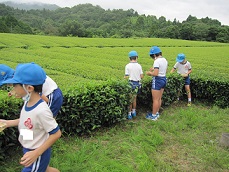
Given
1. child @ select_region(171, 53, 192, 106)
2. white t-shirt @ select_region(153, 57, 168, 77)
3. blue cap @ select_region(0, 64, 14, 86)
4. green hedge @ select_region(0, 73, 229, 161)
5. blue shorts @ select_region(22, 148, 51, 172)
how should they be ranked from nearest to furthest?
blue shorts @ select_region(22, 148, 51, 172) < blue cap @ select_region(0, 64, 14, 86) < green hedge @ select_region(0, 73, 229, 161) < white t-shirt @ select_region(153, 57, 168, 77) < child @ select_region(171, 53, 192, 106)

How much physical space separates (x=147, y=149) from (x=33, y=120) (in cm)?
270

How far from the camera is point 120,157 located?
4.23 m

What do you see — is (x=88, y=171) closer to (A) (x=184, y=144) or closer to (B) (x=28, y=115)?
Answer: (B) (x=28, y=115)

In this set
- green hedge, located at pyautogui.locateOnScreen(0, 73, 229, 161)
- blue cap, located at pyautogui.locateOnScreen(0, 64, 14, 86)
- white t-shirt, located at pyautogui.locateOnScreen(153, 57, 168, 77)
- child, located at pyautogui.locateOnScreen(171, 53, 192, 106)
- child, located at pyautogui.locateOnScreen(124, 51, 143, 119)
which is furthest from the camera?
child, located at pyautogui.locateOnScreen(171, 53, 192, 106)

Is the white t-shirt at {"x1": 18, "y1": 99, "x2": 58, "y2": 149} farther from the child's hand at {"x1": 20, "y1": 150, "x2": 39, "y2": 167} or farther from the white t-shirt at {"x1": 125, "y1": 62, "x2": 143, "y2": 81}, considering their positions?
the white t-shirt at {"x1": 125, "y1": 62, "x2": 143, "y2": 81}

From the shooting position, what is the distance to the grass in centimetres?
393

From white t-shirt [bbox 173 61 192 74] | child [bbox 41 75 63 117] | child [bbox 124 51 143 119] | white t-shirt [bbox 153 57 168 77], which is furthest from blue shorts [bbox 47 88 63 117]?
white t-shirt [bbox 173 61 192 74]

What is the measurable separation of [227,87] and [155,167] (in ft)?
16.5

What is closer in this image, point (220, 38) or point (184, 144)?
point (184, 144)

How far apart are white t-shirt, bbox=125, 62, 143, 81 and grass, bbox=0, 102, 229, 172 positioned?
1.12m

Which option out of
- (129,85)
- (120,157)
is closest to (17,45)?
(129,85)

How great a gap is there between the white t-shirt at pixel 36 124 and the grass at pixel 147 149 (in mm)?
1416

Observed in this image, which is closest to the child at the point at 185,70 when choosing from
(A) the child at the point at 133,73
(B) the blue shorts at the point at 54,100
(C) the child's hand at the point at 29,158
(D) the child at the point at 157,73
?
(D) the child at the point at 157,73

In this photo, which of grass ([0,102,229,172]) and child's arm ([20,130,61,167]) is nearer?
child's arm ([20,130,61,167])
